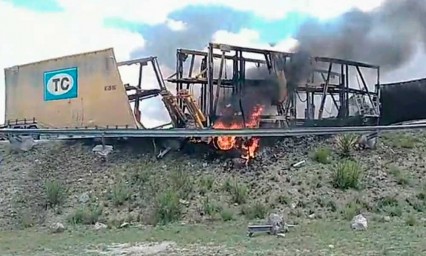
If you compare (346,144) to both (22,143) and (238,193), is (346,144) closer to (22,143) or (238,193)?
(238,193)

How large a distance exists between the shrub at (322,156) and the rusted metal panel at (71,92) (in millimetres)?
6446

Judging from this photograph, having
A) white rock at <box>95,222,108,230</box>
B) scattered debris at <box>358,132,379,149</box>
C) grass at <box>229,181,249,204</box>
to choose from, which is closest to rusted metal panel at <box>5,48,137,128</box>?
grass at <box>229,181,249,204</box>

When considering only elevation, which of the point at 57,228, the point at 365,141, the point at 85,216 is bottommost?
the point at 57,228

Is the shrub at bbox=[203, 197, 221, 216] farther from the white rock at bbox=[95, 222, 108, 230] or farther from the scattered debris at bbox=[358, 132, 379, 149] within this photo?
the scattered debris at bbox=[358, 132, 379, 149]

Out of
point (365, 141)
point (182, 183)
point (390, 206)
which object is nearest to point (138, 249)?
point (182, 183)

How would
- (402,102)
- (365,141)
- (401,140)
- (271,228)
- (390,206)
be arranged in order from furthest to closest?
1. (402,102)
2. (401,140)
3. (365,141)
4. (390,206)
5. (271,228)

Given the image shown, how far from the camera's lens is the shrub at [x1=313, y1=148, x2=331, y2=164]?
19531 millimetres

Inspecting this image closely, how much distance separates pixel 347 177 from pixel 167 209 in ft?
16.2

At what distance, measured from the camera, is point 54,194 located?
17984mm

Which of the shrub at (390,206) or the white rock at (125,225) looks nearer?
the white rock at (125,225)

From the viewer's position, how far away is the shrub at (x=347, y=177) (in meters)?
17.8

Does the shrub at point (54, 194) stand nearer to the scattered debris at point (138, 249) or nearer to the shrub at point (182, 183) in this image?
the shrub at point (182, 183)

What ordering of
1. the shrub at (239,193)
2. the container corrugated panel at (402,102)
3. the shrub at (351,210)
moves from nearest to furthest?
1. the shrub at (351,210)
2. the shrub at (239,193)
3. the container corrugated panel at (402,102)

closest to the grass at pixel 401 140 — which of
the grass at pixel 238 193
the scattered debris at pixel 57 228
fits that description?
the grass at pixel 238 193
